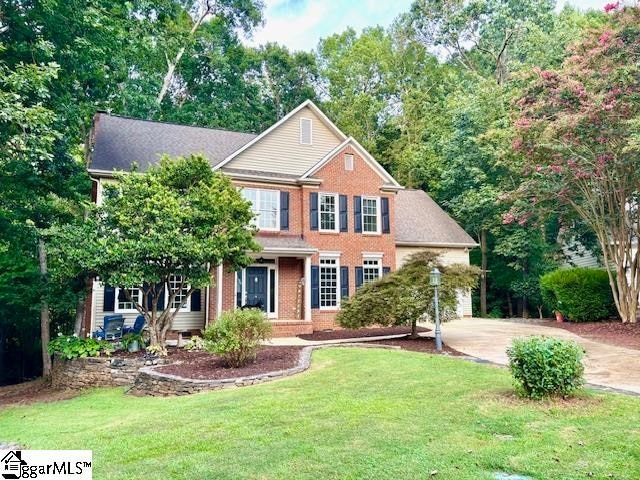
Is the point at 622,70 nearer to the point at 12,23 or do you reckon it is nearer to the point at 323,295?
the point at 323,295

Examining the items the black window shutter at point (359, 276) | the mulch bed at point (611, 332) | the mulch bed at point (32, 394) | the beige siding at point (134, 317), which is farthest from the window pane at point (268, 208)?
the mulch bed at point (611, 332)

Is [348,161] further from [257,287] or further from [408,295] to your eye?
[408,295]

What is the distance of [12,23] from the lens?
40.1ft

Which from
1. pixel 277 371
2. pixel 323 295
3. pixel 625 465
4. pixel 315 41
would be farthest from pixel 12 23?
pixel 315 41

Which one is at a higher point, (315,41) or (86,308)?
(315,41)

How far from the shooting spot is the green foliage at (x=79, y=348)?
1179 cm

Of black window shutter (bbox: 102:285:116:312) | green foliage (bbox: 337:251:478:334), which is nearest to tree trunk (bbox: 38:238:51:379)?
black window shutter (bbox: 102:285:116:312)

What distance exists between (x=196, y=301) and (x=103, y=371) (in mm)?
5299

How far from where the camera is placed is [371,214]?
63.0ft

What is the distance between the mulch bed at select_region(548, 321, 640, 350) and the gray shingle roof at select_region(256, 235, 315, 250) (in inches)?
377

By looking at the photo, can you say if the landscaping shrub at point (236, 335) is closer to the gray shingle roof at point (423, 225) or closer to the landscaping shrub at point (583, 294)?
the gray shingle roof at point (423, 225)

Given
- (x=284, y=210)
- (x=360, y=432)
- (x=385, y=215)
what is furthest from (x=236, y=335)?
(x=385, y=215)

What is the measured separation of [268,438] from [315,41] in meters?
Answer: 39.3

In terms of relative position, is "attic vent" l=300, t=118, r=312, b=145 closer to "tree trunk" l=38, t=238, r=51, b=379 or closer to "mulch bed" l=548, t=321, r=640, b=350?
"tree trunk" l=38, t=238, r=51, b=379
